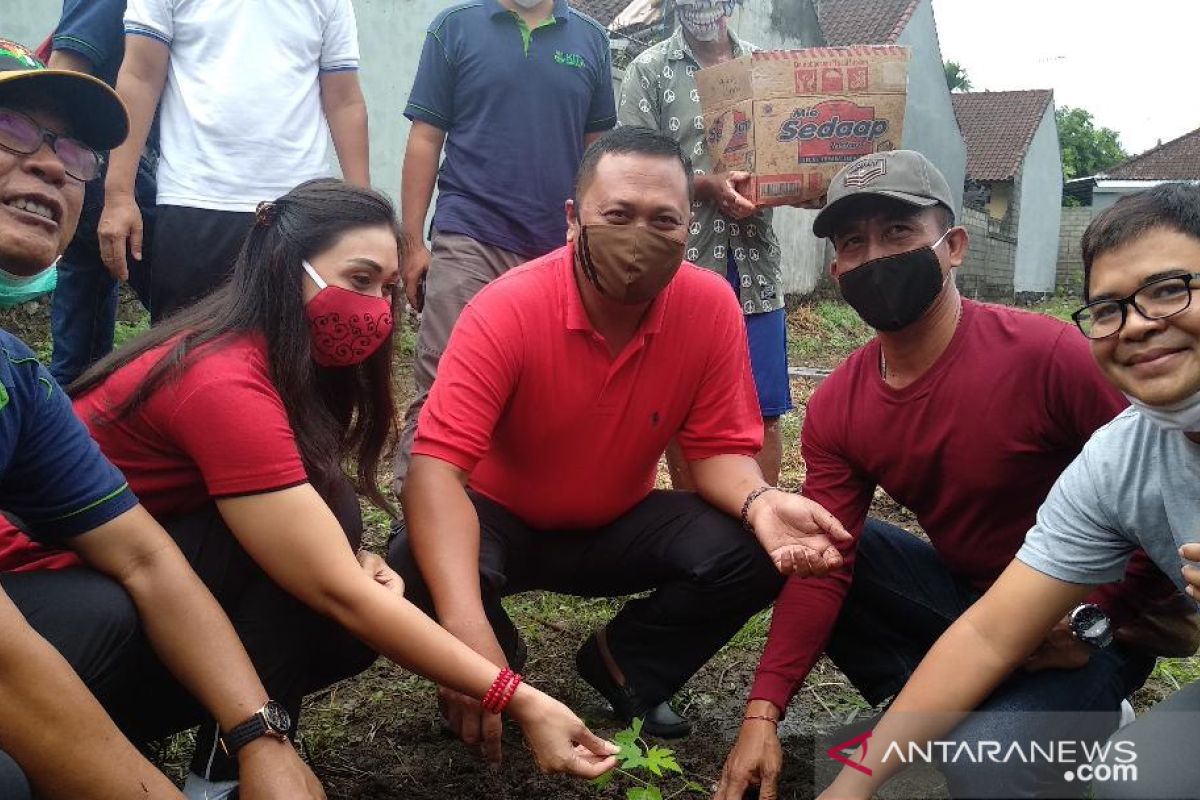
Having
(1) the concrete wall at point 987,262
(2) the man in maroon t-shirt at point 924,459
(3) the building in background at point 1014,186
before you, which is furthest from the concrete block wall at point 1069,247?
(2) the man in maroon t-shirt at point 924,459

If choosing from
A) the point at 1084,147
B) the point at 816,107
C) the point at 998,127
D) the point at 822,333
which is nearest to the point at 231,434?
the point at 816,107

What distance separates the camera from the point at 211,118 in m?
3.20

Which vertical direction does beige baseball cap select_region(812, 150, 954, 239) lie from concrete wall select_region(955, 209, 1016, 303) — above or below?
above

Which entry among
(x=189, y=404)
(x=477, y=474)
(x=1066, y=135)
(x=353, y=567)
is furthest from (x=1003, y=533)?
(x=1066, y=135)

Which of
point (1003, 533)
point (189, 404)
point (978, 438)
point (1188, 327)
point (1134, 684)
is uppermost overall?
point (1188, 327)

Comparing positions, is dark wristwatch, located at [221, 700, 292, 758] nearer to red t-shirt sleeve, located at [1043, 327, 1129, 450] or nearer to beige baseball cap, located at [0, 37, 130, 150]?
beige baseball cap, located at [0, 37, 130, 150]

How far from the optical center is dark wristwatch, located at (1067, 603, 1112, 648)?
7.18ft

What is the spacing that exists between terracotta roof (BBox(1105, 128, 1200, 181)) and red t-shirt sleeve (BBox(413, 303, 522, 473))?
3917 centimetres

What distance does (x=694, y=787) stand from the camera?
7.70ft

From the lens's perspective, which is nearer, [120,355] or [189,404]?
[189,404]

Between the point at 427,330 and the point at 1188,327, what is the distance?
8.30 ft

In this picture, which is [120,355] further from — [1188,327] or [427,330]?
[1188,327]

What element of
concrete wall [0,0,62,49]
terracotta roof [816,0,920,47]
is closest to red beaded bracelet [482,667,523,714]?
concrete wall [0,0,62,49]

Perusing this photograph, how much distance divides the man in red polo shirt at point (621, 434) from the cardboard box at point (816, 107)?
736mm
